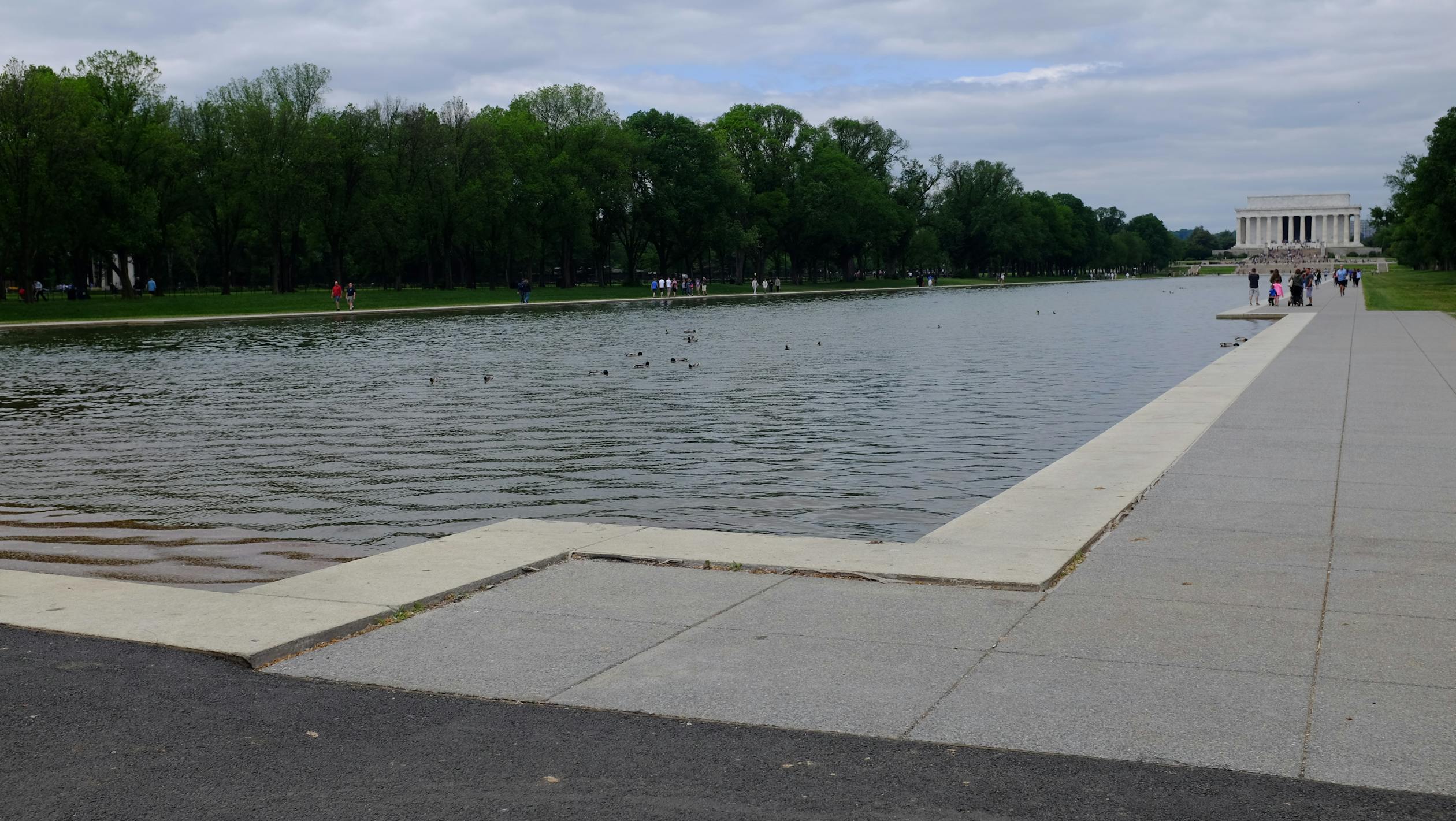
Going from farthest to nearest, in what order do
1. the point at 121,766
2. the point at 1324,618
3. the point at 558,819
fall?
the point at 1324,618, the point at 121,766, the point at 558,819

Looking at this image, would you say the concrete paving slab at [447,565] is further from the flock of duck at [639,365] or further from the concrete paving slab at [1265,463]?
the flock of duck at [639,365]

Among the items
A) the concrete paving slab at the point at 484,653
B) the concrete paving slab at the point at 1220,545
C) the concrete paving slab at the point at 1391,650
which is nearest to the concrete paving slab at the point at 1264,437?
the concrete paving slab at the point at 1220,545

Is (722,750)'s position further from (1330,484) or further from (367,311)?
(367,311)

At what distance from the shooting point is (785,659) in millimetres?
6867

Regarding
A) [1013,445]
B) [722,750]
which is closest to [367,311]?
[1013,445]

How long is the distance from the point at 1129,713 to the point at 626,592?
11.5 feet

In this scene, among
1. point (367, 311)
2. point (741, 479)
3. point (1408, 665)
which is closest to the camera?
point (1408, 665)

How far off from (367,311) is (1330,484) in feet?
215

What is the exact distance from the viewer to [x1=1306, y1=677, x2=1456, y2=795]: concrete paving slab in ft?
17.0

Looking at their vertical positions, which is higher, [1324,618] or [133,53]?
[133,53]

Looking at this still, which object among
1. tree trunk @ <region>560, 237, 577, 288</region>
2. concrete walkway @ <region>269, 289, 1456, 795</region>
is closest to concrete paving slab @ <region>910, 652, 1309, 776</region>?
concrete walkway @ <region>269, 289, 1456, 795</region>

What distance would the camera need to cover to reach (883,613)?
783cm

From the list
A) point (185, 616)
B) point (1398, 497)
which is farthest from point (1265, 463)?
point (185, 616)

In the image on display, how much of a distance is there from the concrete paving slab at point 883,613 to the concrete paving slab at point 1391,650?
1.66 m
